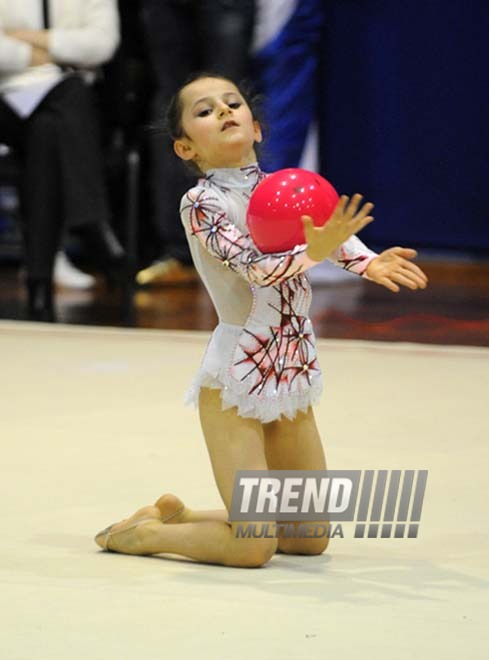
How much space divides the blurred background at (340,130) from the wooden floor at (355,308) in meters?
0.01

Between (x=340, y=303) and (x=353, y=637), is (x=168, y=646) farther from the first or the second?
(x=340, y=303)

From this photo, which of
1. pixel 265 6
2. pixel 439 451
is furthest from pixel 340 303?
pixel 439 451

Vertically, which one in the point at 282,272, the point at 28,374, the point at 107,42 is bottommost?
the point at 28,374

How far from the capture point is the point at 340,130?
655cm

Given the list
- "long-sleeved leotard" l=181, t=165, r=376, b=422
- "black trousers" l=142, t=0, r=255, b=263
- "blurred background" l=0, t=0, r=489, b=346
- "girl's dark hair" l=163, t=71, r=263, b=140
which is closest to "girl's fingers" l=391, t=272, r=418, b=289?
"long-sleeved leotard" l=181, t=165, r=376, b=422

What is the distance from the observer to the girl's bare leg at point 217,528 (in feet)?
7.47

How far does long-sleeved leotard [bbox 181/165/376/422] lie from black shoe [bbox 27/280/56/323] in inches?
105

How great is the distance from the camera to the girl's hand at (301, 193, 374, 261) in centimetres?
210

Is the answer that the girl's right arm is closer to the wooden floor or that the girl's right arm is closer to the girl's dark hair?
the girl's dark hair

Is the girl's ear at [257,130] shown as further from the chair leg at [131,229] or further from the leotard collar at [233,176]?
the chair leg at [131,229]

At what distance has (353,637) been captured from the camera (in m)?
1.90

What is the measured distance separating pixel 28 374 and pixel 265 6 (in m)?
2.50

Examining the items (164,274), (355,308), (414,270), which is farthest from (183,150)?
(164,274)

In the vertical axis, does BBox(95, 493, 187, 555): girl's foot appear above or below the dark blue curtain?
below
